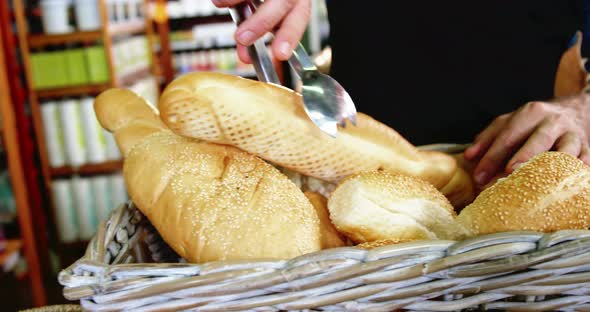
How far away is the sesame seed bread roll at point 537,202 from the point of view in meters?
0.73

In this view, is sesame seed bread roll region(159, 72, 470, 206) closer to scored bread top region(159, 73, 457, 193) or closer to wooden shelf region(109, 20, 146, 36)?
scored bread top region(159, 73, 457, 193)

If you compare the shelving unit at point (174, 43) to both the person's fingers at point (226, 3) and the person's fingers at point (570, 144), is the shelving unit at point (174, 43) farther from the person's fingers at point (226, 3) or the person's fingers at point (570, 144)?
the person's fingers at point (570, 144)

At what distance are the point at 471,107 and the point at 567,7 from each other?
0.32 m

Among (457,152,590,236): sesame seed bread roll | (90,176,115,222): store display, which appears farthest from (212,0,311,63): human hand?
(90,176,115,222): store display

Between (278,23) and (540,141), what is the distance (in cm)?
48

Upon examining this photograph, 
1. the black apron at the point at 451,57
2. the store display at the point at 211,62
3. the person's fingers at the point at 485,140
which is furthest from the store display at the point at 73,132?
the person's fingers at the point at 485,140

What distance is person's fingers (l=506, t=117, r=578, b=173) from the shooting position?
932 mm

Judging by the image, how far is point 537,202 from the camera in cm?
74

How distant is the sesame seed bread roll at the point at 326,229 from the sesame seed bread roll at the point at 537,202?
179mm

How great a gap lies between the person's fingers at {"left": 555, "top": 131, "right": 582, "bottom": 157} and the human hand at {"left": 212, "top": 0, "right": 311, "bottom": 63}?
0.48 m

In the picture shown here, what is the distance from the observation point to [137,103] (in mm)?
1109

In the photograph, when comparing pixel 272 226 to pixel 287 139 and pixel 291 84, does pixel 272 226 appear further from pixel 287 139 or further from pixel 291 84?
pixel 291 84

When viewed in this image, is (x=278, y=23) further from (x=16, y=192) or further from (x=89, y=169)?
(x=89, y=169)

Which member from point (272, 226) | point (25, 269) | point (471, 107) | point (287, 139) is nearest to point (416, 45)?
point (471, 107)
